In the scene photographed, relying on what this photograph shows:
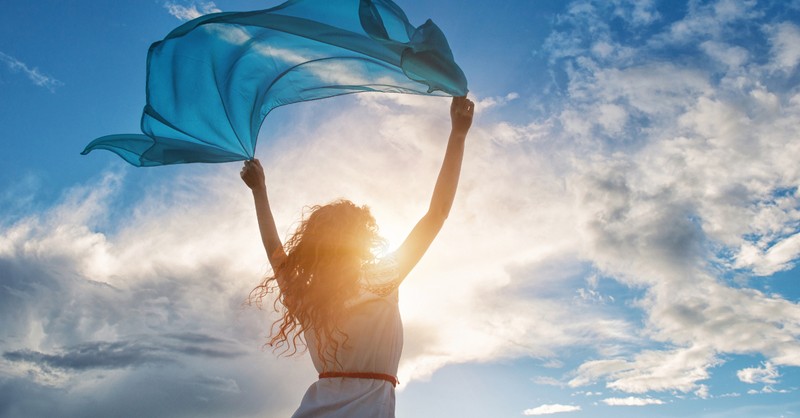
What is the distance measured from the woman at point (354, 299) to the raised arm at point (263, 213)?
0.98 feet

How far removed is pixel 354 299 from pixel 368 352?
362mm

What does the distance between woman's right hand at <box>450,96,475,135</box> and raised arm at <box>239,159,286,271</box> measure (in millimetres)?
1636

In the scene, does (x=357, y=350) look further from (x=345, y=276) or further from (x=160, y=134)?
(x=160, y=134)

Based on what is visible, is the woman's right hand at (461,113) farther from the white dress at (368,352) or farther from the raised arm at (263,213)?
the raised arm at (263,213)

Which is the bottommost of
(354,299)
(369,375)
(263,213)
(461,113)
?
(369,375)

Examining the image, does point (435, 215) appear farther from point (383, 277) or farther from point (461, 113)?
point (461, 113)

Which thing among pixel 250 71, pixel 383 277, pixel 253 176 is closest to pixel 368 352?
pixel 383 277

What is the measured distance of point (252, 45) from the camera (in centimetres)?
529

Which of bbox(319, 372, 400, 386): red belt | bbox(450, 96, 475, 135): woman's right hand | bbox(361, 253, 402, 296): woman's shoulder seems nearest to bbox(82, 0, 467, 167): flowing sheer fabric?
bbox(450, 96, 475, 135): woman's right hand

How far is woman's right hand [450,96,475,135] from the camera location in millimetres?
3883

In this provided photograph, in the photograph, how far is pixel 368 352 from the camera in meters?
3.60

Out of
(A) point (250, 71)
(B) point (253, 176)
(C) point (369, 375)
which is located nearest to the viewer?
(C) point (369, 375)

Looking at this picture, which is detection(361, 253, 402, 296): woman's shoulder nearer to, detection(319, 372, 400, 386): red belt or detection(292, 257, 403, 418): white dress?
detection(292, 257, 403, 418): white dress

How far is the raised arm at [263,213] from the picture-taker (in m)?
4.41
